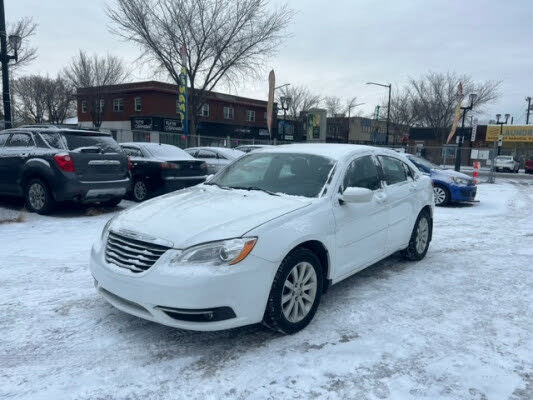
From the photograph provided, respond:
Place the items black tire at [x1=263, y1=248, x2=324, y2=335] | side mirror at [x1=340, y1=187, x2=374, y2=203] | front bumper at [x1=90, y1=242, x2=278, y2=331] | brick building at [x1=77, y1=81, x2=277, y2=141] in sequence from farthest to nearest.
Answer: brick building at [x1=77, y1=81, x2=277, y2=141] → side mirror at [x1=340, y1=187, x2=374, y2=203] → black tire at [x1=263, y1=248, x2=324, y2=335] → front bumper at [x1=90, y1=242, x2=278, y2=331]

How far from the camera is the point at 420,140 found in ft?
166

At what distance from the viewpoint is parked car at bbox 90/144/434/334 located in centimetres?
294

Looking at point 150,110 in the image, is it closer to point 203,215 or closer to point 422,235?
point 422,235

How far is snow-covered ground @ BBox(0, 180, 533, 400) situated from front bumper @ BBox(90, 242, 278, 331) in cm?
30

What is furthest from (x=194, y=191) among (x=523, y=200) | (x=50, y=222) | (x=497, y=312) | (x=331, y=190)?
(x=523, y=200)

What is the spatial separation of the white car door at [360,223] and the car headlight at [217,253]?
116 cm

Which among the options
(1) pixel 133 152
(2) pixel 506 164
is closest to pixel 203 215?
(1) pixel 133 152

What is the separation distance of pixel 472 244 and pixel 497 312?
309 cm

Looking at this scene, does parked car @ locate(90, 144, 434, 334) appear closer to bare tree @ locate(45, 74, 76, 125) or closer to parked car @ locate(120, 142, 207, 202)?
parked car @ locate(120, 142, 207, 202)

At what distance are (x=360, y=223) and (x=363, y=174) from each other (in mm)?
630

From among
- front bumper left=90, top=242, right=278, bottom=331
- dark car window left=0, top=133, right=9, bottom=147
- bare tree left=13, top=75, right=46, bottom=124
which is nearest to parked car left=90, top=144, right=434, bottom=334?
front bumper left=90, top=242, right=278, bottom=331

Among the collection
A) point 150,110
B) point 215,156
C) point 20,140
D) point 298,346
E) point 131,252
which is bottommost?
point 298,346

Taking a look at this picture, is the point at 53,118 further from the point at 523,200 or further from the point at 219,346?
the point at 219,346

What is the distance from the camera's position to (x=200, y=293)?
2854 millimetres
